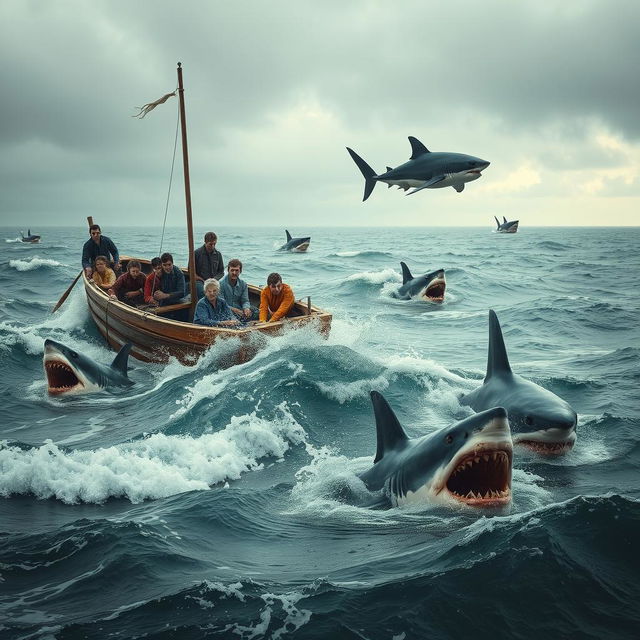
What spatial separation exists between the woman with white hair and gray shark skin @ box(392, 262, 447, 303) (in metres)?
13.5

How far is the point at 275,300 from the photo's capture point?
13203mm

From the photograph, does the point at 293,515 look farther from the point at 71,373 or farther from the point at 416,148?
the point at 416,148

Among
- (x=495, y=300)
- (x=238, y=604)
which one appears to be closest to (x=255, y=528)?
(x=238, y=604)

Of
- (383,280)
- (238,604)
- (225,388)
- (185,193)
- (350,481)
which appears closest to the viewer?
(238,604)

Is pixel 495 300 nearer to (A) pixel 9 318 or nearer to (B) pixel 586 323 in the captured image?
(B) pixel 586 323

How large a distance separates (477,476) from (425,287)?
796 inches

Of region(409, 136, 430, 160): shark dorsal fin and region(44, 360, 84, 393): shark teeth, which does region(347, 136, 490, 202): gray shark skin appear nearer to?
region(409, 136, 430, 160): shark dorsal fin

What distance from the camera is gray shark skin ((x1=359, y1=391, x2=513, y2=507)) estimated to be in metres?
4.82

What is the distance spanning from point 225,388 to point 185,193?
6308 millimetres

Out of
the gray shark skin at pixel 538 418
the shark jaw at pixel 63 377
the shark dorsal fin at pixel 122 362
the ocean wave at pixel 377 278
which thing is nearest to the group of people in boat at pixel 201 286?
the shark dorsal fin at pixel 122 362

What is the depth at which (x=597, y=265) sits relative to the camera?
45.4 metres

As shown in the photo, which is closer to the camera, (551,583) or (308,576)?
(551,583)

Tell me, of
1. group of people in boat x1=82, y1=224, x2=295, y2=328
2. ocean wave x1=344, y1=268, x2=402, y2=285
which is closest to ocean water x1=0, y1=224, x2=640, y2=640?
group of people in boat x1=82, y1=224, x2=295, y2=328

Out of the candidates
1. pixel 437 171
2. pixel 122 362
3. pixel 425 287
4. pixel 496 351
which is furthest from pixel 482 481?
pixel 425 287
